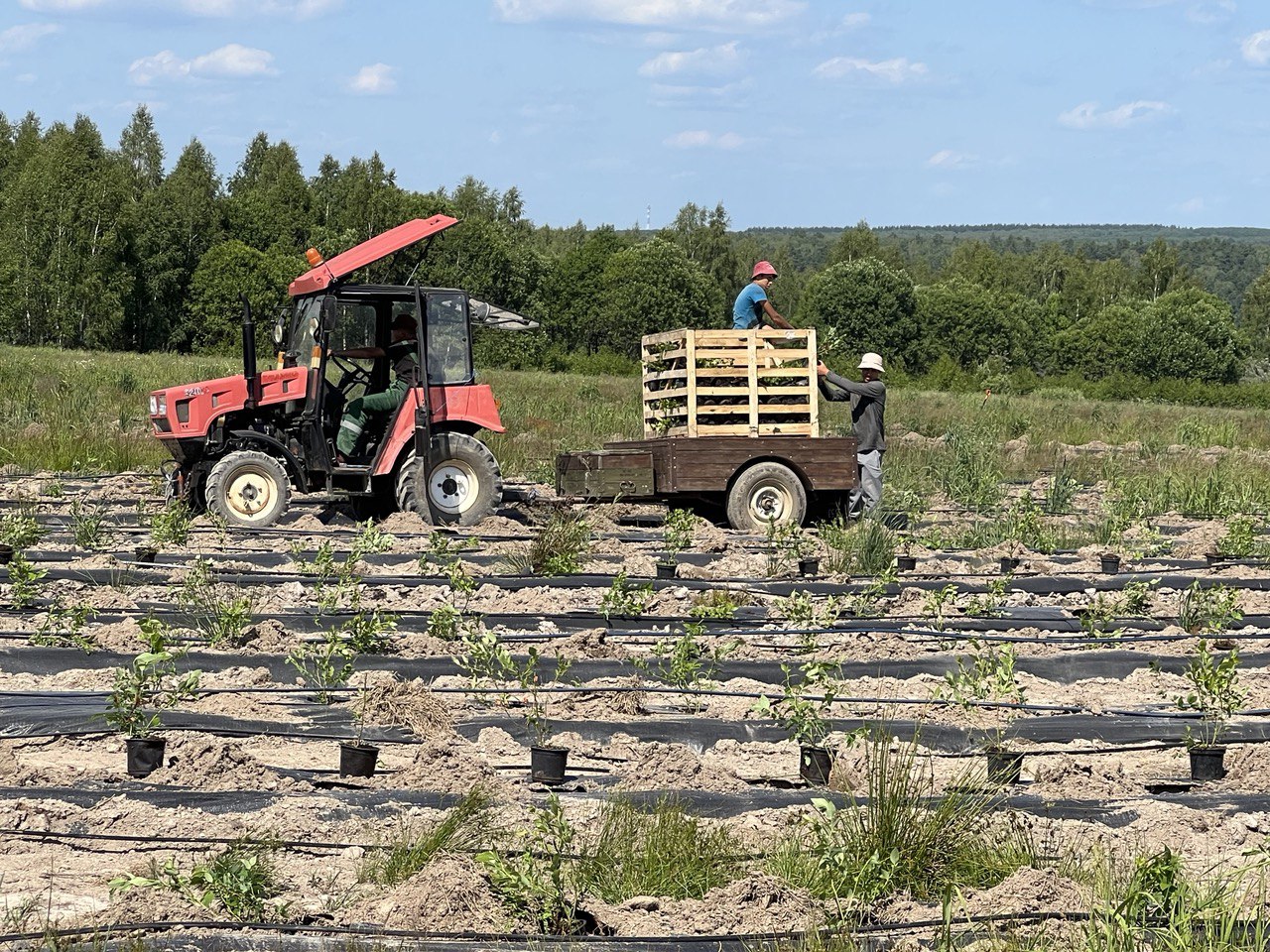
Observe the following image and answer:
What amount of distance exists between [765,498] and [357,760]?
25.3 ft

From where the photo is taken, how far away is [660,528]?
13.7 m

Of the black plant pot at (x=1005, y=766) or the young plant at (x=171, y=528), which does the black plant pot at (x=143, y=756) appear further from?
the young plant at (x=171, y=528)

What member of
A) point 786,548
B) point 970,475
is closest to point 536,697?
point 786,548

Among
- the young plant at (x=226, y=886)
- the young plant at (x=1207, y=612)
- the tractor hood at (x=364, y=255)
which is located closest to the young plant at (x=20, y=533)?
the tractor hood at (x=364, y=255)

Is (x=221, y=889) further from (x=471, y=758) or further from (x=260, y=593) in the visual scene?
(x=260, y=593)

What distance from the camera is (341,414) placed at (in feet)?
42.2

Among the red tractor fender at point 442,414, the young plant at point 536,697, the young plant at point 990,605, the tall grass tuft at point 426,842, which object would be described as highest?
the red tractor fender at point 442,414

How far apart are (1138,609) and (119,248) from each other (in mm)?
64143

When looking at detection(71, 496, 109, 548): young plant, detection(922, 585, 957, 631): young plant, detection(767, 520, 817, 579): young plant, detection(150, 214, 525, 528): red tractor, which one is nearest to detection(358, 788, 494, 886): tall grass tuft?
detection(922, 585, 957, 631): young plant

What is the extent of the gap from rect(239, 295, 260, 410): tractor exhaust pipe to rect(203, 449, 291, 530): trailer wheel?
0.47m

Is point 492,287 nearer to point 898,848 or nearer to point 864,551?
point 864,551

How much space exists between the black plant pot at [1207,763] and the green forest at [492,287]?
49.7m

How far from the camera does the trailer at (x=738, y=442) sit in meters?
12.9

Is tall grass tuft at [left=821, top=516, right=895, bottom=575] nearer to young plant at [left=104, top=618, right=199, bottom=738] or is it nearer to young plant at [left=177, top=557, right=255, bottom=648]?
young plant at [left=177, top=557, right=255, bottom=648]
